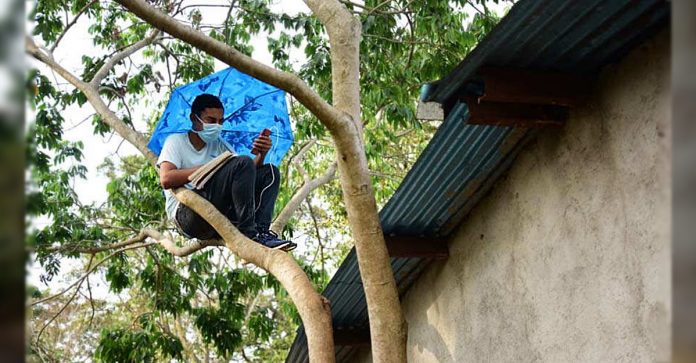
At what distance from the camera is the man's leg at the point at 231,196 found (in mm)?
5387

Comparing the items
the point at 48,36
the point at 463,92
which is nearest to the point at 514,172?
the point at 463,92

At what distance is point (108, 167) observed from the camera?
17547mm

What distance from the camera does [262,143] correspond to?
224 inches

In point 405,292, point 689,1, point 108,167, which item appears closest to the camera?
point 689,1

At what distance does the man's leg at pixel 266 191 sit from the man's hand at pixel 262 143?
0.15m

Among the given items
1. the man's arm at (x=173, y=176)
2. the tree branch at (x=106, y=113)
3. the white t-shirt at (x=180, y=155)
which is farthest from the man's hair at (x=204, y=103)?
the man's arm at (x=173, y=176)

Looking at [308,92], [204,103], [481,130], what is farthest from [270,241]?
[308,92]

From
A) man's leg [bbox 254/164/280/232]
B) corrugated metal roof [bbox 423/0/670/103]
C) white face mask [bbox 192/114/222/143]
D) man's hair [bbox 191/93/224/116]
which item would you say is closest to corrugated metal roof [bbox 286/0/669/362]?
corrugated metal roof [bbox 423/0/670/103]

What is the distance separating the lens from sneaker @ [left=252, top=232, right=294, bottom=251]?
5141mm

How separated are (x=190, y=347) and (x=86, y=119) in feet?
33.3

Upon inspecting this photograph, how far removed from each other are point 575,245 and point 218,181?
6.42ft

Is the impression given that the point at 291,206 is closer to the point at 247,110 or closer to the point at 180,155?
the point at 247,110

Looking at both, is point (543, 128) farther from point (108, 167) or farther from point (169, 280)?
point (108, 167)

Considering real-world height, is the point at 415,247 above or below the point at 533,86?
below
